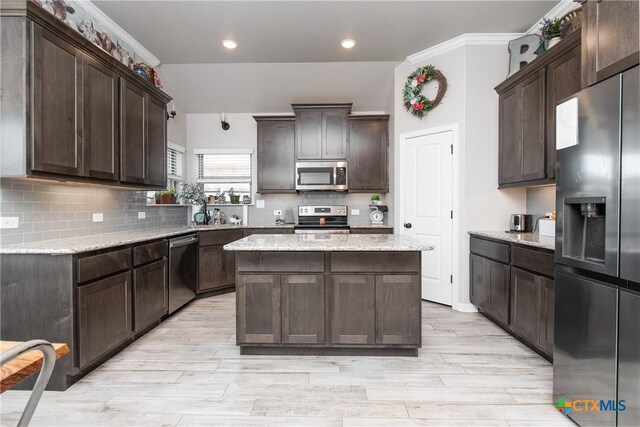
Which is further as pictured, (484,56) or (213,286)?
(213,286)

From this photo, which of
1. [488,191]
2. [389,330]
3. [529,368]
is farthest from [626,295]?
[488,191]

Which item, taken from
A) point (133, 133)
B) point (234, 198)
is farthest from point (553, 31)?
point (234, 198)

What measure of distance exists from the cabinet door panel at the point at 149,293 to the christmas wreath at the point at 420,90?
3403 mm

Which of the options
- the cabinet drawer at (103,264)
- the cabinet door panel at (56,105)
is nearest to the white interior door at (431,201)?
the cabinet drawer at (103,264)

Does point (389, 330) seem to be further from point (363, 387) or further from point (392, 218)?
point (392, 218)

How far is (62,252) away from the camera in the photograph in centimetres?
210

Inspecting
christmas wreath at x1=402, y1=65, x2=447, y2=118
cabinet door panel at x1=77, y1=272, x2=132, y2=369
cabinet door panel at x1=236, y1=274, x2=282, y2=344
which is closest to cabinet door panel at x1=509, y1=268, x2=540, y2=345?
cabinet door panel at x1=236, y1=274, x2=282, y2=344

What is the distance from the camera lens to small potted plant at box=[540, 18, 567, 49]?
290 cm

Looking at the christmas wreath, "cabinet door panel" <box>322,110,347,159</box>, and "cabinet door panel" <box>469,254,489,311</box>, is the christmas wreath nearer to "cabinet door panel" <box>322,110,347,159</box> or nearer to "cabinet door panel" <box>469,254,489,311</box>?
"cabinet door panel" <box>322,110,347,159</box>

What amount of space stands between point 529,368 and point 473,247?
1.44m

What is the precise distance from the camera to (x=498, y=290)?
123 inches

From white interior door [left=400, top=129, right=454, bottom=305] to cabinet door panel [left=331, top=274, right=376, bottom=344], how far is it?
1.76 m

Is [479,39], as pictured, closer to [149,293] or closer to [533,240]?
[533,240]

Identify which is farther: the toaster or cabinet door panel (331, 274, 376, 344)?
the toaster
